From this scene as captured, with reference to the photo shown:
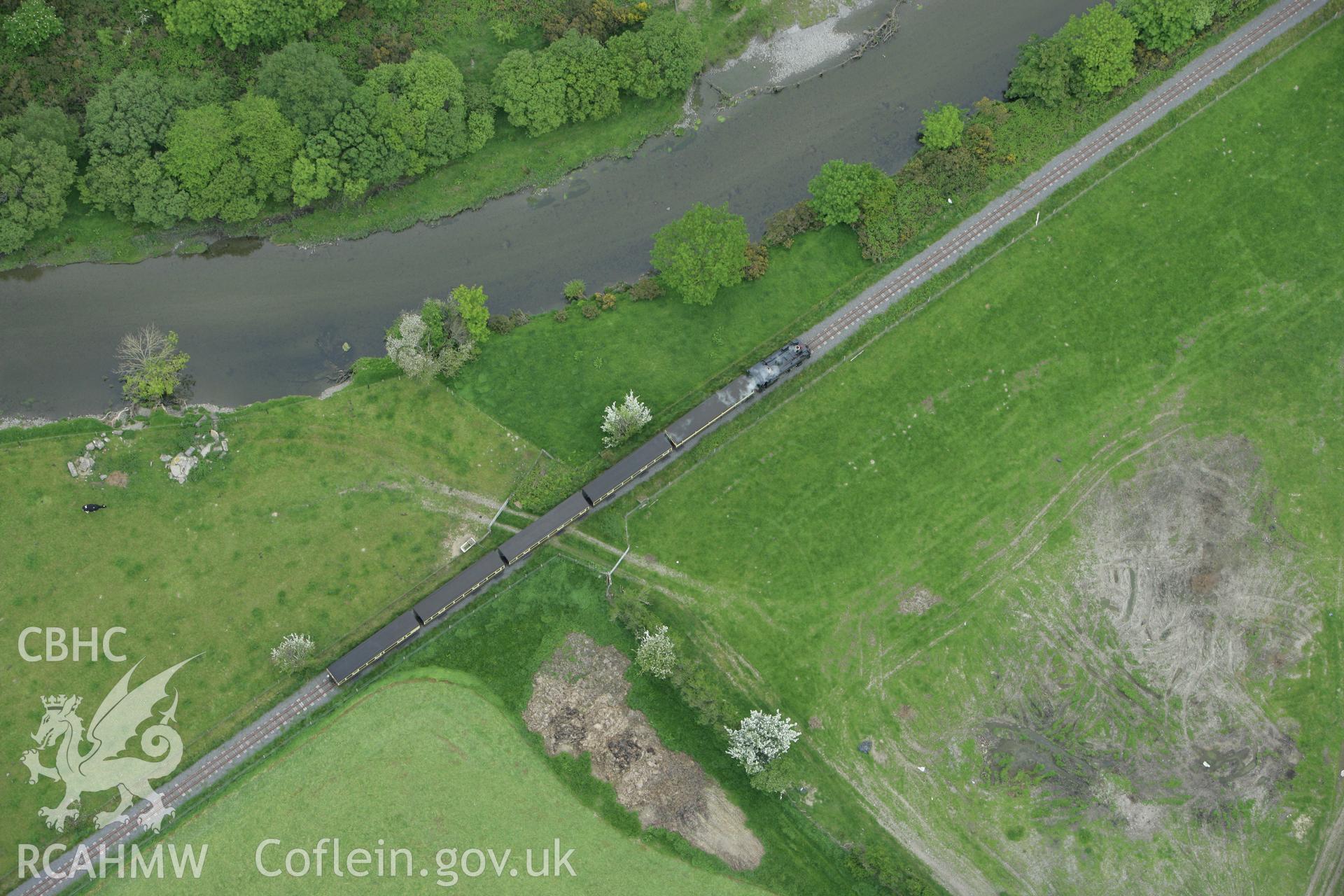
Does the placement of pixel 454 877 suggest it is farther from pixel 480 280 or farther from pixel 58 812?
pixel 480 280

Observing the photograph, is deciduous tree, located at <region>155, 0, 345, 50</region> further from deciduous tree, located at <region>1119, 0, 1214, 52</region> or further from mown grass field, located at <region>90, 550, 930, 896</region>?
deciduous tree, located at <region>1119, 0, 1214, 52</region>

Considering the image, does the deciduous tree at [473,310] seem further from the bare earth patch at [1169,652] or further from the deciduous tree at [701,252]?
the bare earth patch at [1169,652]

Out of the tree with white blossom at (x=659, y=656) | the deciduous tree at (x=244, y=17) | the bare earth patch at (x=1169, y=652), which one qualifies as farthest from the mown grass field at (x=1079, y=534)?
the deciduous tree at (x=244, y=17)

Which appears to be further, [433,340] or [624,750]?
[433,340]

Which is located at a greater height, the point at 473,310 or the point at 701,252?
the point at 473,310

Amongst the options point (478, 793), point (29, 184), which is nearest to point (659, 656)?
point (478, 793)

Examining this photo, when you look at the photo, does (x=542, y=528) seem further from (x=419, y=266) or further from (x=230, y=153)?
(x=230, y=153)

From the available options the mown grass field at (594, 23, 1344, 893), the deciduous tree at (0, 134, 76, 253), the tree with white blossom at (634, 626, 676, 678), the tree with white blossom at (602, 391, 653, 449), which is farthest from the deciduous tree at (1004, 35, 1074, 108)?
the deciduous tree at (0, 134, 76, 253)
